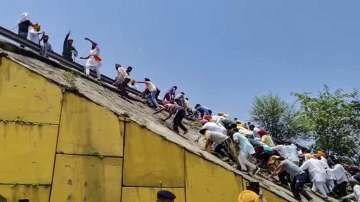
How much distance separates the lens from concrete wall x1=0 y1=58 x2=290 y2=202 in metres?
7.46

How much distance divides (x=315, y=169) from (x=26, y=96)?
781 centimetres

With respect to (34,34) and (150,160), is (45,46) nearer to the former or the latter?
(34,34)

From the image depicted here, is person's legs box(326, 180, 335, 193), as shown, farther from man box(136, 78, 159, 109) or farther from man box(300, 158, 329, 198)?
man box(136, 78, 159, 109)

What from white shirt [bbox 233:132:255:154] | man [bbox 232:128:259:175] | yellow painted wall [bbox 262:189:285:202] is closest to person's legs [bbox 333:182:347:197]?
man [bbox 232:128:259:175]

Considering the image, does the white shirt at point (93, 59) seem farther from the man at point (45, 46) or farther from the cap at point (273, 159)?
the cap at point (273, 159)

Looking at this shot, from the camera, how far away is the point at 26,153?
7559 mm

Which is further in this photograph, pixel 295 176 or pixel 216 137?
pixel 216 137

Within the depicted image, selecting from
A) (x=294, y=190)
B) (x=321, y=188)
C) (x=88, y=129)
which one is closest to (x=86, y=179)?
(x=88, y=129)

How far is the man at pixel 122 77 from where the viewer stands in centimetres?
1448

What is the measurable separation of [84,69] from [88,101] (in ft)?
22.1

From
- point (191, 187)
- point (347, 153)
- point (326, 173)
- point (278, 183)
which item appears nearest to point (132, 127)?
point (191, 187)

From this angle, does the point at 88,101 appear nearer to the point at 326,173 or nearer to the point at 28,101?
the point at 28,101

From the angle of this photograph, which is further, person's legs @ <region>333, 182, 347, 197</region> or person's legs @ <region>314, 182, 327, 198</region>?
person's legs @ <region>333, 182, 347, 197</region>

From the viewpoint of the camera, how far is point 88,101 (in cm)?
817
